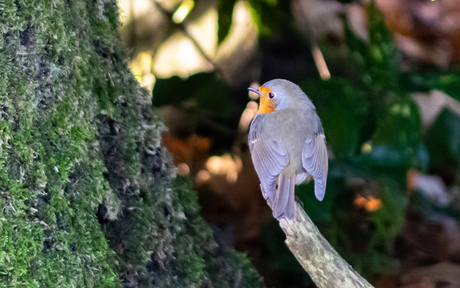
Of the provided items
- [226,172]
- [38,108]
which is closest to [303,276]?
[226,172]

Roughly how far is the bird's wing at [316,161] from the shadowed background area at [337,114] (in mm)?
418

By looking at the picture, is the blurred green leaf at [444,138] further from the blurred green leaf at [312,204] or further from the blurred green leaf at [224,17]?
the blurred green leaf at [224,17]

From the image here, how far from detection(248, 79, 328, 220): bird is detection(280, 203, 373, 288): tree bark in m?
0.10

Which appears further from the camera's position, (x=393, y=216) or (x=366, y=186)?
(x=366, y=186)

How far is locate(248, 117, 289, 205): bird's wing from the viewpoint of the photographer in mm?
1293

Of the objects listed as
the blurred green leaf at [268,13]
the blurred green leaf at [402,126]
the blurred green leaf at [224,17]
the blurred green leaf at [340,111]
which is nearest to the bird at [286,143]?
the blurred green leaf at [340,111]

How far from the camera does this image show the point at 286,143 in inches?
52.3

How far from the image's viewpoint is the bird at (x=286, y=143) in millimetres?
1300

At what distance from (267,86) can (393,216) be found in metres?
1.25

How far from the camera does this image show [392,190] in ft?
7.29

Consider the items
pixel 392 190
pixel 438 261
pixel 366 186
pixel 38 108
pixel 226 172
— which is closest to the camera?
pixel 38 108

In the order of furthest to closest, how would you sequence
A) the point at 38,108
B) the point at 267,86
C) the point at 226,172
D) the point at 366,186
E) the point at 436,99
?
the point at 436,99, the point at 226,172, the point at 366,186, the point at 267,86, the point at 38,108

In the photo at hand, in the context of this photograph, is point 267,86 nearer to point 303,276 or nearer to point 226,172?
point 303,276

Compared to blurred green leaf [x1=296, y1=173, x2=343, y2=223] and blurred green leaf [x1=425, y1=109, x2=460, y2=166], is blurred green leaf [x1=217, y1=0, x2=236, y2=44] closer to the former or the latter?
blurred green leaf [x1=296, y1=173, x2=343, y2=223]
